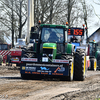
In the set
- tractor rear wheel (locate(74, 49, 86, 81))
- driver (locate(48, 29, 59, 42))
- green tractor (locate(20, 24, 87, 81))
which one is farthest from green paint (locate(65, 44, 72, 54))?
driver (locate(48, 29, 59, 42))

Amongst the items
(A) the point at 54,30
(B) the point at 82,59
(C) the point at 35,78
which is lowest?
(C) the point at 35,78

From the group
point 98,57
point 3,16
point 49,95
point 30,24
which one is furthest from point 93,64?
point 3,16

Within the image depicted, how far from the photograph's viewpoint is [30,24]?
29.7 metres

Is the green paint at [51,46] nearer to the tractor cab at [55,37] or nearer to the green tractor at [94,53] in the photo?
the tractor cab at [55,37]

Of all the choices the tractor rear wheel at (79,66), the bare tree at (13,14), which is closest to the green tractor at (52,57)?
the tractor rear wheel at (79,66)

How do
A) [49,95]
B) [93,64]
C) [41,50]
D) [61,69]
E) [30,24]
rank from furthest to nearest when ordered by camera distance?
[30,24], [93,64], [41,50], [61,69], [49,95]

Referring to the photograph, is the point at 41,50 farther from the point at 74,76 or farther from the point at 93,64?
the point at 93,64

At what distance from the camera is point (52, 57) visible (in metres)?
11.8

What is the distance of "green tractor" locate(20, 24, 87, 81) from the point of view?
37.9 feet

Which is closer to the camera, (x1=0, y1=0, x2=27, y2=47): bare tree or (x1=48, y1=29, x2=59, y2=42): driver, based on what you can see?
(x1=48, y1=29, x2=59, y2=42): driver

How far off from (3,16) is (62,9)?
808 centimetres

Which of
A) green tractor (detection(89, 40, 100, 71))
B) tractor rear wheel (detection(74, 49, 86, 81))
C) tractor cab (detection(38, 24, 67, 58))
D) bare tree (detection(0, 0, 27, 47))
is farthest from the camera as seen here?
bare tree (detection(0, 0, 27, 47))

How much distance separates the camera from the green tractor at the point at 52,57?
11.5 metres

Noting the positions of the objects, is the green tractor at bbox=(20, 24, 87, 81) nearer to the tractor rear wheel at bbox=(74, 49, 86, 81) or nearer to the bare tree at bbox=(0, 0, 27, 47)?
the tractor rear wheel at bbox=(74, 49, 86, 81)
